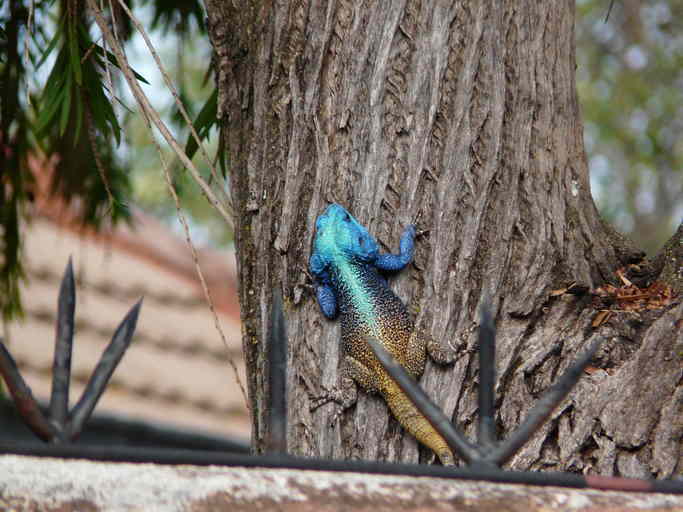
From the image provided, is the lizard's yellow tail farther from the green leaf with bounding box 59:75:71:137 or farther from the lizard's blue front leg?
the green leaf with bounding box 59:75:71:137

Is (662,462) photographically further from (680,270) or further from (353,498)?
(353,498)

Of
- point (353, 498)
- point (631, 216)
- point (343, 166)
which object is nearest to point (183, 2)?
point (343, 166)

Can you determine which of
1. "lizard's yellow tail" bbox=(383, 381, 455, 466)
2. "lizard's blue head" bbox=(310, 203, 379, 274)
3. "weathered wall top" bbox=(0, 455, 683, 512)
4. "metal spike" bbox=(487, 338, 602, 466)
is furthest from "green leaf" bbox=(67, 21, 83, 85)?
"metal spike" bbox=(487, 338, 602, 466)

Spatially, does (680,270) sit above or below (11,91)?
below

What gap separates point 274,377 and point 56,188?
2681 millimetres

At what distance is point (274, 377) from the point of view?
4.26 feet

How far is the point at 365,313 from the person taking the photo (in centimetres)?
230

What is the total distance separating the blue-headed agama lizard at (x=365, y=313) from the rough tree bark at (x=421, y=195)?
33 millimetres

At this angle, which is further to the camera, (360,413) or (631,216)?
(631,216)

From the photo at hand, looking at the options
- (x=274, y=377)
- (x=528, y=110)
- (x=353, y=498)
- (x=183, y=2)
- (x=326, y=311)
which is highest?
(x=183, y=2)

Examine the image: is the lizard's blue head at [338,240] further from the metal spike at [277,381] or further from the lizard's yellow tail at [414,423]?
the metal spike at [277,381]

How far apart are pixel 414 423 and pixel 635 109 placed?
794cm

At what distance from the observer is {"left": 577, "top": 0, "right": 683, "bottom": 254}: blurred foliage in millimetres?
7973

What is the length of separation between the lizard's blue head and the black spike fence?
0.84 m
